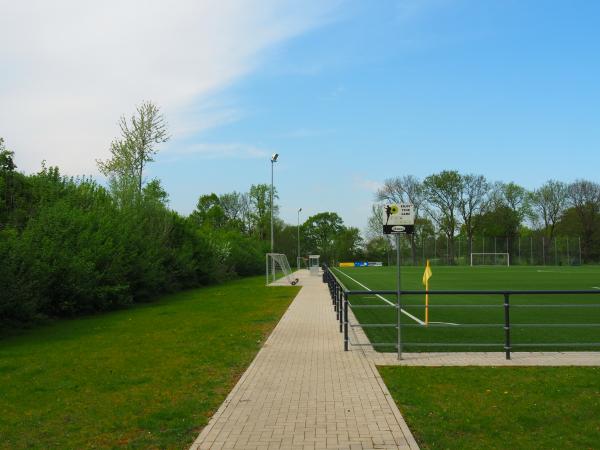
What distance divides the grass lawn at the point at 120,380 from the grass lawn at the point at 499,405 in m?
2.29

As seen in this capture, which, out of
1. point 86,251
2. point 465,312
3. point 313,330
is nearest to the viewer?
point 313,330

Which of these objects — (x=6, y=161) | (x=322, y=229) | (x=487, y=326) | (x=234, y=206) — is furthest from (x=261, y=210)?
(x=487, y=326)

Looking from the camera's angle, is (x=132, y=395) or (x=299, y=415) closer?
(x=299, y=415)

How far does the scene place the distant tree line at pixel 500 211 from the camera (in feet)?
304

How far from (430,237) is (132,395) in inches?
3701

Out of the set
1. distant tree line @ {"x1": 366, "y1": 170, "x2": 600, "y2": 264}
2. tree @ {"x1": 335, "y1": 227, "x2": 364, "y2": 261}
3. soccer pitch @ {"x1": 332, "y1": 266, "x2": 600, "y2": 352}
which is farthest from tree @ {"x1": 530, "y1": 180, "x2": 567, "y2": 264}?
soccer pitch @ {"x1": 332, "y1": 266, "x2": 600, "y2": 352}

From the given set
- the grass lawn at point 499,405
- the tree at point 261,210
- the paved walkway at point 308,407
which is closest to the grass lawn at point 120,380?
the paved walkway at point 308,407

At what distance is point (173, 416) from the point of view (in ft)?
21.3

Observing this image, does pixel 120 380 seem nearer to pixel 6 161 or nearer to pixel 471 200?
pixel 6 161

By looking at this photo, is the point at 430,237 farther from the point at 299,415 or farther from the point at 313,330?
the point at 299,415

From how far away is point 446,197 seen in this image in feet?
314

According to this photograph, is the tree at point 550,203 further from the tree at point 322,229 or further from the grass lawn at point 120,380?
the grass lawn at point 120,380

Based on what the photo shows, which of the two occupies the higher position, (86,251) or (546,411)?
(86,251)

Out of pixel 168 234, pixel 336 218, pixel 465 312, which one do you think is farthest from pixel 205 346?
pixel 336 218
